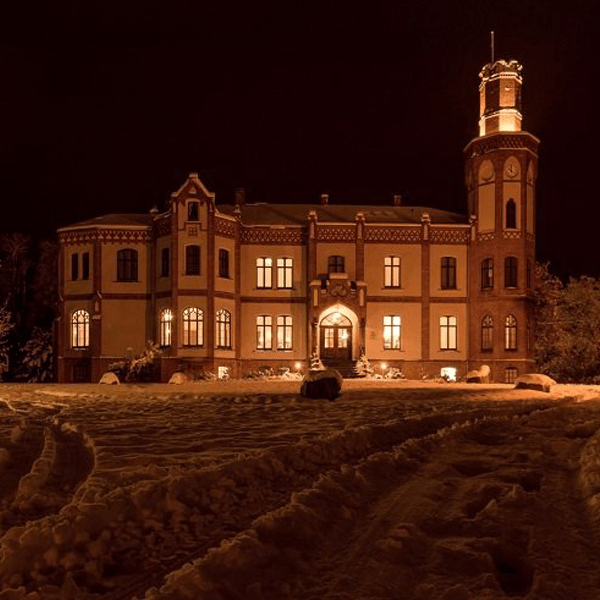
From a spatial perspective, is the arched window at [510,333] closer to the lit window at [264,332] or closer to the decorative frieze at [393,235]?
the decorative frieze at [393,235]

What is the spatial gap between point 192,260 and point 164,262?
1.92 m

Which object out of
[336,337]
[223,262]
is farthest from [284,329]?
[223,262]

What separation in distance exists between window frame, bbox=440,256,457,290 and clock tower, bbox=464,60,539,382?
0.94 metres

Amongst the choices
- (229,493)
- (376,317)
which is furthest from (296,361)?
(229,493)

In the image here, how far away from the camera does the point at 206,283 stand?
3791 cm

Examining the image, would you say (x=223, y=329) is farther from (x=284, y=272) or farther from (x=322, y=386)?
(x=322, y=386)

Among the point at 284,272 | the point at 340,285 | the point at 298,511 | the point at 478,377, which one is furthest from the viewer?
the point at 284,272

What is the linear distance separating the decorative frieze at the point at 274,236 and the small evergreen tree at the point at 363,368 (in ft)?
23.3

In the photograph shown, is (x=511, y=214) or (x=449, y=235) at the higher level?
(x=511, y=214)

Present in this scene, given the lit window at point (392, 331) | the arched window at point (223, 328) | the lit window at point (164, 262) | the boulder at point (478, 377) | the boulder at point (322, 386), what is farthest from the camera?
the lit window at point (392, 331)

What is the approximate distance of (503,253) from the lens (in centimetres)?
3931

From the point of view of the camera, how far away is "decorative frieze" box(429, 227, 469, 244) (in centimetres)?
4031

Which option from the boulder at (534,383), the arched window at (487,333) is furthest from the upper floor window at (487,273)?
the boulder at (534,383)

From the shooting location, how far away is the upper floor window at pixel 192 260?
125 feet
